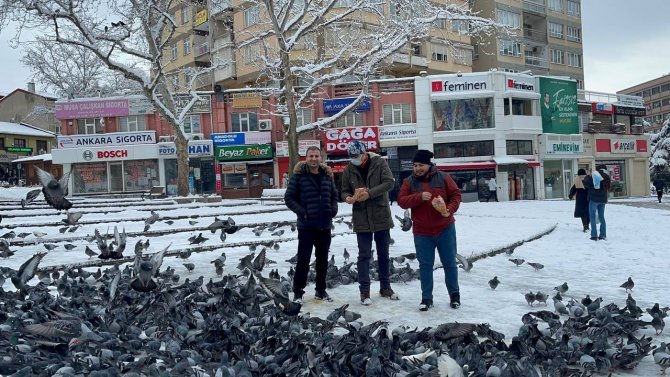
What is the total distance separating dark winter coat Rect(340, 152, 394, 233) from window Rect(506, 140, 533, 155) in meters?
34.6

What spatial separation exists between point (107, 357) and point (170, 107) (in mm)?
24893

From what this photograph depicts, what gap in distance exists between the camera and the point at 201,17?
44156 millimetres

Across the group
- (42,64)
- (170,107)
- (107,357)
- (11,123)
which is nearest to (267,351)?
(107,357)

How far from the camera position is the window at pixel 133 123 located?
134 ft

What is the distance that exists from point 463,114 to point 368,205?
1335 inches

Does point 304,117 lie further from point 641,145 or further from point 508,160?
point 641,145

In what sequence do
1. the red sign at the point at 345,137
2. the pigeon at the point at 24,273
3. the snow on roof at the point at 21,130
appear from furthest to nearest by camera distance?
the snow on roof at the point at 21,130, the red sign at the point at 345,137, the pigeon at the point at 24,273

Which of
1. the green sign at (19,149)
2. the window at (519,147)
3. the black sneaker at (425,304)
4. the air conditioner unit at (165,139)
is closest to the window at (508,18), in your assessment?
the window at (519,147)

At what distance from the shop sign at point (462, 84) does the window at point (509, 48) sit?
9.97m

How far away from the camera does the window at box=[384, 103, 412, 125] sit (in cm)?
3897

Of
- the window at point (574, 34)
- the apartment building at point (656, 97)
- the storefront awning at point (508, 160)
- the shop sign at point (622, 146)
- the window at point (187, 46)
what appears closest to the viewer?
the storefront awning at point (508, 160)

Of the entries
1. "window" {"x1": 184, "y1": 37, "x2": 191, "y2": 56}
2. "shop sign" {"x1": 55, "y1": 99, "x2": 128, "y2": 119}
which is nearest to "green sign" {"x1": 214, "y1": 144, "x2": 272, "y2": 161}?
"shop sign" {"x1": 55, "y1": 99, "x2": 128, "y2": 119}

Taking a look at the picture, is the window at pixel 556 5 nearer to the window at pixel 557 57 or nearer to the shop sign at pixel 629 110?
the window at pixel 557 57

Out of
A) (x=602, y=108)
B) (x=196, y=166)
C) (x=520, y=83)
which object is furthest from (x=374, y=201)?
(x=602, y=108)
